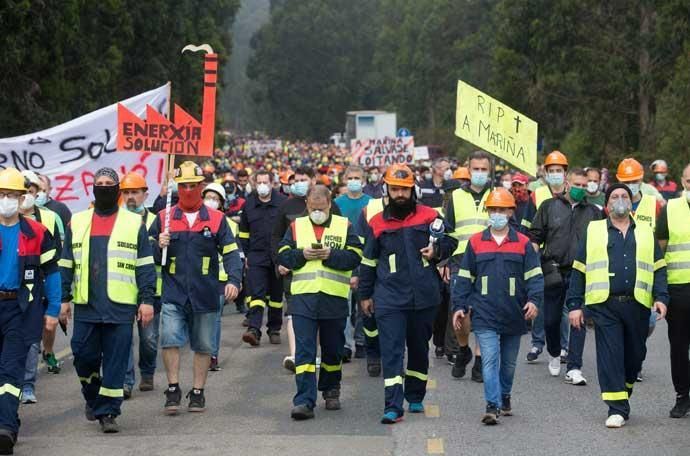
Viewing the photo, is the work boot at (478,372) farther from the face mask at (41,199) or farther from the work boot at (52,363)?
the face mask at (41,199)

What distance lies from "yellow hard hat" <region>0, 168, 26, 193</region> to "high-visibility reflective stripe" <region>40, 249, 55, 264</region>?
1.65 feet

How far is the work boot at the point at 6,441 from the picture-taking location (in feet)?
31.3

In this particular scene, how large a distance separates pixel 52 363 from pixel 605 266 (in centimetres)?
571

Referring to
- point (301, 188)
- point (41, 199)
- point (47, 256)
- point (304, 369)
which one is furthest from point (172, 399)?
point (301, 188)

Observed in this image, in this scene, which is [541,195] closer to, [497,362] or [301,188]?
[301,188]

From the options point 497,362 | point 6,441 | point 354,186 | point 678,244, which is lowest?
point 6,441

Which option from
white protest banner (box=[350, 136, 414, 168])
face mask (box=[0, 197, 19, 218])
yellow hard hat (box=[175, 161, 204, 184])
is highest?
white protest banner (box=[350, 136, 414, 168])

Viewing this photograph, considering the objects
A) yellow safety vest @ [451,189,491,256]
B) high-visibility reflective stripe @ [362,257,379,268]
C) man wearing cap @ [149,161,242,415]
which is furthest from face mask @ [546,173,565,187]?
man wearing cap @ [149,161,242,415]

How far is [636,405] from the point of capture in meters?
11.7

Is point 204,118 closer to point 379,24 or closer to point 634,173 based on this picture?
point 634,173

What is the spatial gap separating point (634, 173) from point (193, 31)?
46.1 m

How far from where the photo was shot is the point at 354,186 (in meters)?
15.3

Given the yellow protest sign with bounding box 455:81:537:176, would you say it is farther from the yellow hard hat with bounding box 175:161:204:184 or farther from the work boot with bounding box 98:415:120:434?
the work boot with bounding box 98:415:120:434

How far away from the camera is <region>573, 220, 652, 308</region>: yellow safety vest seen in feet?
35.4
